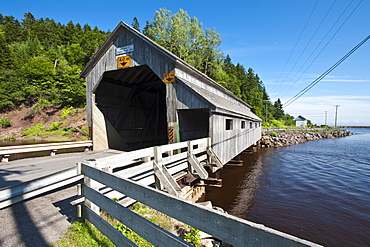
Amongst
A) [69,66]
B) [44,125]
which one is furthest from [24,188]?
[69,66]

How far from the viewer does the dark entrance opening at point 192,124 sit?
10.5 meters

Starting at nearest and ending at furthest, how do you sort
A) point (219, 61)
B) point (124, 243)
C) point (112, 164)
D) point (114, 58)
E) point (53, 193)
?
point (124, 243)
point (112, 164)
point (53, 193)
point (114, 58)
point (219, 61)

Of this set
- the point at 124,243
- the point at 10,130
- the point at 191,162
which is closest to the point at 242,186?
the point at 191,162

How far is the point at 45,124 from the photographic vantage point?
3272cm

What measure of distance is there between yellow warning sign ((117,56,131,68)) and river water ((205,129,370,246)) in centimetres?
813

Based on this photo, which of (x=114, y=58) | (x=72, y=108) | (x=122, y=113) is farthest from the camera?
(x=72, y=108)

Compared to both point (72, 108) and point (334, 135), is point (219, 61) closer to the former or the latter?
point (72, 108)

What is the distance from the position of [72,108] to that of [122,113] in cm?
2595

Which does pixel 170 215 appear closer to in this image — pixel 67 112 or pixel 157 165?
pixel 157 165

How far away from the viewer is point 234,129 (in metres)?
12.4

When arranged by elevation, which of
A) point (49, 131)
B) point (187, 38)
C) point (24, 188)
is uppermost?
point (187, 38)

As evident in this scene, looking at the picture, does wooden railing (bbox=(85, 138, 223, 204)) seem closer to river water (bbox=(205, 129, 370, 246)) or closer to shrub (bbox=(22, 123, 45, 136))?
river water (bbox=(205, 129, 370, 246))

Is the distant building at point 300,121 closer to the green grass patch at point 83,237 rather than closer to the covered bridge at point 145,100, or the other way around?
the covered bridge at point 145,100

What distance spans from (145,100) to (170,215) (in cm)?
1657
